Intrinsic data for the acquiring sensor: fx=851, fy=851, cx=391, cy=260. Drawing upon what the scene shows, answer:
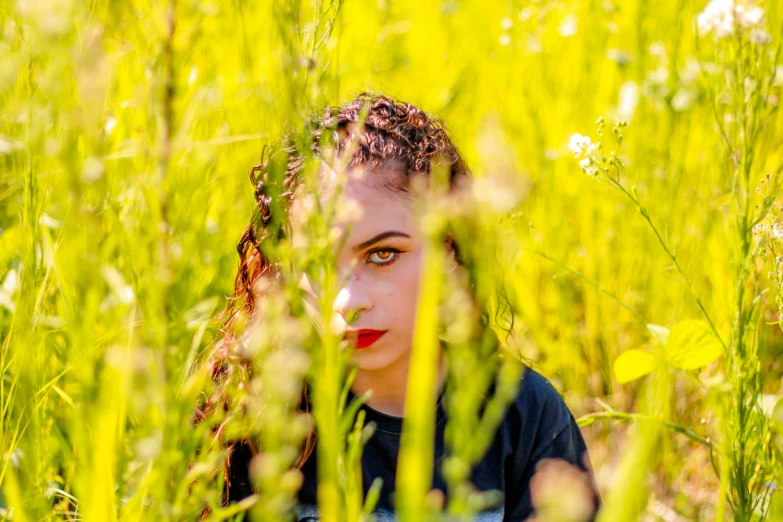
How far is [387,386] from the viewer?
1413 mm

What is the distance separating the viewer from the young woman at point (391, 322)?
1228 millimetres

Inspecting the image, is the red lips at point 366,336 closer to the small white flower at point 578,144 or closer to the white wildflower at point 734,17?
the small white flower at point 578,144

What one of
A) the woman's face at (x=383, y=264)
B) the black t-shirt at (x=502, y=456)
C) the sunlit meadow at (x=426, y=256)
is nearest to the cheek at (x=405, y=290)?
the woman's face at (x=383, y=264)

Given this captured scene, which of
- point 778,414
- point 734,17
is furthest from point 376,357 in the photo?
point 734,17

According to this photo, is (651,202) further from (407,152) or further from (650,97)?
(407,152)

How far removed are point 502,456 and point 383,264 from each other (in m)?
0.44

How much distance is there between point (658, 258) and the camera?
183cm

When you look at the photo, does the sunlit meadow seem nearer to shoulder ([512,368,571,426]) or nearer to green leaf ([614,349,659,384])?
green leaf ([614,349,659,384])

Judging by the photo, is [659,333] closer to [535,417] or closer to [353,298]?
[535,417]

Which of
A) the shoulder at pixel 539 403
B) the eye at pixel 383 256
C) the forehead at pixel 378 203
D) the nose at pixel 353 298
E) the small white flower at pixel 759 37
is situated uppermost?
the small white flower at pixel 759 37

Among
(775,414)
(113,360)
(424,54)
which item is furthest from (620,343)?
(113,360)

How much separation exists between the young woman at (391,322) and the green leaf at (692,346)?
9.6 inches

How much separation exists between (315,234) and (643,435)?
262 millimetres

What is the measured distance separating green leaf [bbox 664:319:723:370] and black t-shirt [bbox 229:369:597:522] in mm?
264
